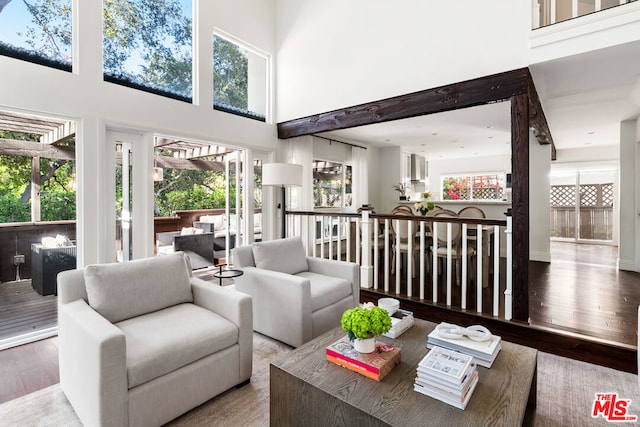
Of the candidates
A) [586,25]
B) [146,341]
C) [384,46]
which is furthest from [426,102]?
[146,341]

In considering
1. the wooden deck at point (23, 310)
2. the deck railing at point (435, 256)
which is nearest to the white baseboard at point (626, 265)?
the deck railing at point (435, 256)

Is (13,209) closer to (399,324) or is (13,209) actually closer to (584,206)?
(399,324)

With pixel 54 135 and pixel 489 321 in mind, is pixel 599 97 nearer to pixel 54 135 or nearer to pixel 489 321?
pixel 489 321

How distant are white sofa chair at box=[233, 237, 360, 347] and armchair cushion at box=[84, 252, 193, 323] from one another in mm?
631

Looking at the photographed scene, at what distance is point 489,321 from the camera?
9.83 feet

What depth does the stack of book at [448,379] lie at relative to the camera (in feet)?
4.32

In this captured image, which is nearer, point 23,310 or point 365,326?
point 365,326

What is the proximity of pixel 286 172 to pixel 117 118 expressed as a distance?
191cm

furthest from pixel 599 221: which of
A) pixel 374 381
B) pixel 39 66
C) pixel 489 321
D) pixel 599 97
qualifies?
pixel 39 66

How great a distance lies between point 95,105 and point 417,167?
22.7 ft

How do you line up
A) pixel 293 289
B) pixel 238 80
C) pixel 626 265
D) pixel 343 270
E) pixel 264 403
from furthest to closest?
pixel 626 265
pixel 238 80
pixel 343 270
pixel 293 289
pixel 264 403

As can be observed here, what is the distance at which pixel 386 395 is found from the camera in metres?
1.38

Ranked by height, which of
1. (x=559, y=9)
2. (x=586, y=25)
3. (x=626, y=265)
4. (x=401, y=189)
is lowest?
(x=626, y=265)

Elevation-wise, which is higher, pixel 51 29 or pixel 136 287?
pixel 51 29
